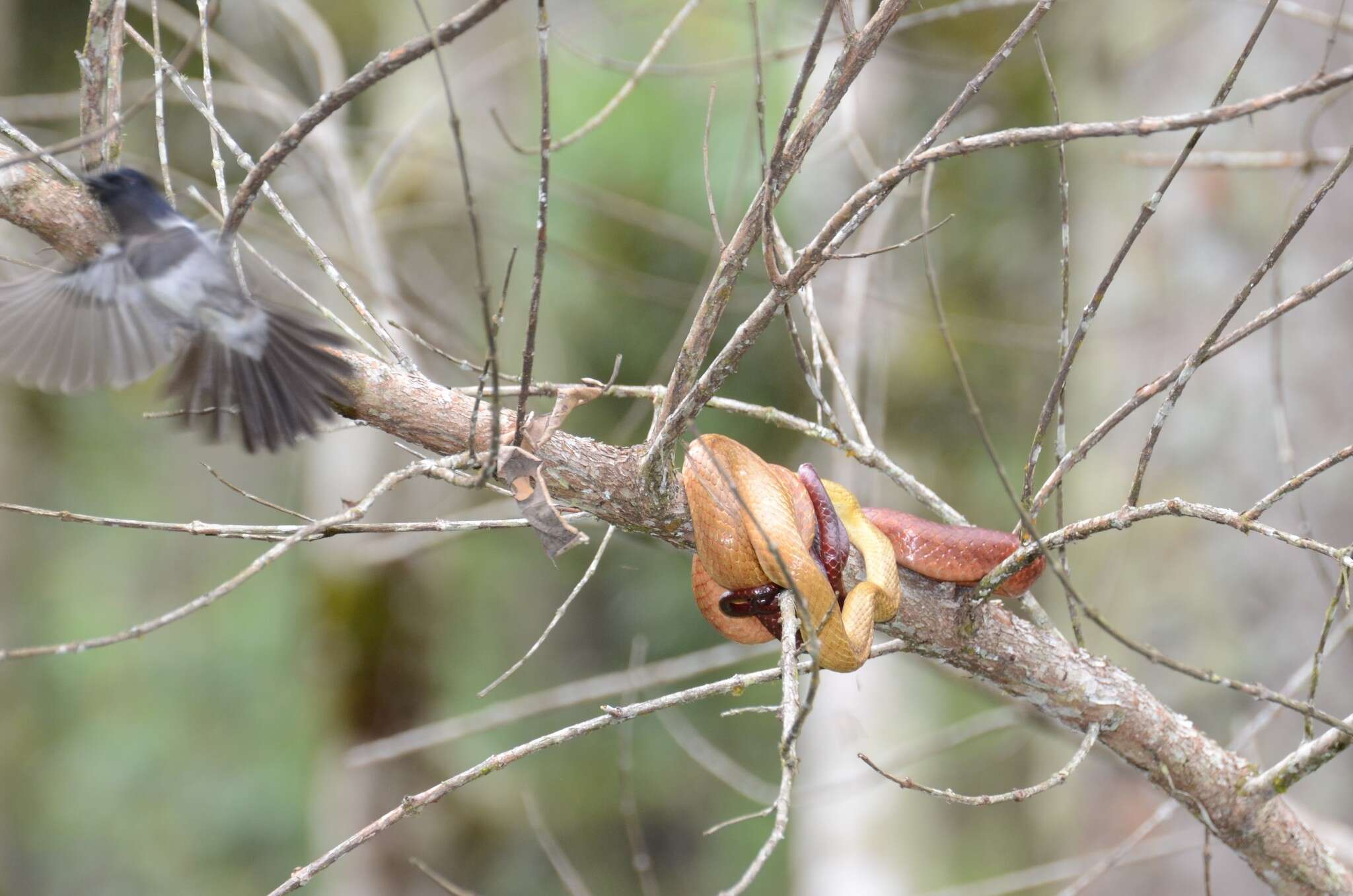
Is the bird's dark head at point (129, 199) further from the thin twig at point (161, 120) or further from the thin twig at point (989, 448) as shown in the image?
the thin twig at point (989, 448)

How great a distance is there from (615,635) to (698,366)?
204 inches

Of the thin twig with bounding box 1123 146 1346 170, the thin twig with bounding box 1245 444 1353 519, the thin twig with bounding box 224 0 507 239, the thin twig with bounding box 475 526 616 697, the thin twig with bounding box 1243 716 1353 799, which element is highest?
the thin twig with bounding box 1123 146 1346 170

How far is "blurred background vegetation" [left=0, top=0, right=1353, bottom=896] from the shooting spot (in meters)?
3.27

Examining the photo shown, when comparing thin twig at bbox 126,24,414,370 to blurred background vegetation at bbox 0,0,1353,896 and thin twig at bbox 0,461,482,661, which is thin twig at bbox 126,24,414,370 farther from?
blurred background vegetation at bbox 0,0,1353,896

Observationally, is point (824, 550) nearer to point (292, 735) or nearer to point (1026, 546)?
point (1026, 546)

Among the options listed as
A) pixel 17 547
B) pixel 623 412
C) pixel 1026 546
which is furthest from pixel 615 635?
pixel 1026 546

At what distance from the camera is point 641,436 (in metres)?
5.24

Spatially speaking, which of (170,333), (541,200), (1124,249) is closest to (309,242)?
(170,333)

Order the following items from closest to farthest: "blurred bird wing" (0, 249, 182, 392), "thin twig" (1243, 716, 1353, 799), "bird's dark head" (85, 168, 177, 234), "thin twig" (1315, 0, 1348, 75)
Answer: "thin twig" (1315, 0, 1348, 75), "thin twig" (1243, 716, 1353, 799), "bird's dark head" (85, 168, 177, 234), "blurred bird wing" (0, 249, 182, 392)

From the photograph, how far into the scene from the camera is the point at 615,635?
6.41m

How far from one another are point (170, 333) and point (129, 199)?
0.30 m

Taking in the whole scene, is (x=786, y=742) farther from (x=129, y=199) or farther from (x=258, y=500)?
(x=129, y=199)

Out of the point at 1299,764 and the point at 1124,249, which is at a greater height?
the point at 1124,249

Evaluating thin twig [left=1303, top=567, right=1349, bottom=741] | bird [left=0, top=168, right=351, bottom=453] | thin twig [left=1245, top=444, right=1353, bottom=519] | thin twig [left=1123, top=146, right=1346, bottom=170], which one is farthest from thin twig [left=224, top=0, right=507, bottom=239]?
thin twig [left=1123, top=146, right=1346, bottom=170]
